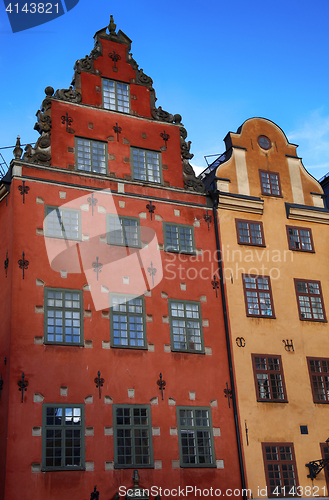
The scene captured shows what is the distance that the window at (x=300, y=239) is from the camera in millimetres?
23406

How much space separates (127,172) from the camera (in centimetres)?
2167

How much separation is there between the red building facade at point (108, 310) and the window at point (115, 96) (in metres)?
0.06

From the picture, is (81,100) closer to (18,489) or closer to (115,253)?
(115,253)

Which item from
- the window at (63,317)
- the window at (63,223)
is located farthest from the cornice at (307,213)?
the window at (63,317)

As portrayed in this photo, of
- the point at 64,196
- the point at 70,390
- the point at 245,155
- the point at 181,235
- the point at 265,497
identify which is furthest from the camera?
the point at 245,155

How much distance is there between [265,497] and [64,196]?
11620 mm

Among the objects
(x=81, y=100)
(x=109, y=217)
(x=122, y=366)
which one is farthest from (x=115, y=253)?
(x=81, y=100)

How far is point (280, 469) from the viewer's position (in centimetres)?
1925

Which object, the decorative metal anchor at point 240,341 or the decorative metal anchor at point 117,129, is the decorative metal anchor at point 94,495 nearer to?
the decorative metal anchor at point 240,341

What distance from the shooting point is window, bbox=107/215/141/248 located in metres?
20.2

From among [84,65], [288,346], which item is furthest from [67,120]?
[288,346]

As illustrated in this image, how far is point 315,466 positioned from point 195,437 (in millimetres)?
4287

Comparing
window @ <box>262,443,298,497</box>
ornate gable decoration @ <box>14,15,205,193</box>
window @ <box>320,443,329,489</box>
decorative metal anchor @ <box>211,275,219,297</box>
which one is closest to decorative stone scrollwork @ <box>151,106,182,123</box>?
ornate gable decoration @ <box>14,15,205,193</box>

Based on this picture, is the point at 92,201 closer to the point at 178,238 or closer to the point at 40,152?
the point at 40,152
